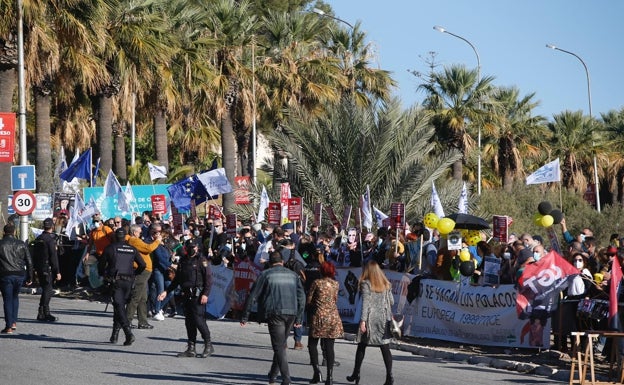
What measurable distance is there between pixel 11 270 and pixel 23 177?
9.75m

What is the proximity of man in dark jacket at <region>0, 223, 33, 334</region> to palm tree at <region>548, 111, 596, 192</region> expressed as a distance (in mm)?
37268

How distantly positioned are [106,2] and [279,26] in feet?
49.3

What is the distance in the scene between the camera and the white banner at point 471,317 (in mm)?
17312

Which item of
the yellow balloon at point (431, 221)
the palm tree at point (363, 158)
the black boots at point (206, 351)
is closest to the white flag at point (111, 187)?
the palm tree at point (363, 158)

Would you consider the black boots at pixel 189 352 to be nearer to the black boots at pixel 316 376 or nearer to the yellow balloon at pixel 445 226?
the black boots at pixel 316 376

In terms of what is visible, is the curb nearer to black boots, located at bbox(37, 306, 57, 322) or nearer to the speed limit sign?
black boots, located at bbox(37, 306, 57, 322)

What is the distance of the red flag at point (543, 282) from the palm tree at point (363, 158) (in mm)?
17250

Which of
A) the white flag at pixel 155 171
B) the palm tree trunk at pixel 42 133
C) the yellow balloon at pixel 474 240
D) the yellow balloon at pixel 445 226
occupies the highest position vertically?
the palm tree trunk at pixel 42 133

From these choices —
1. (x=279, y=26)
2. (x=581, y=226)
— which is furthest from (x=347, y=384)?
(x=279, y=26)

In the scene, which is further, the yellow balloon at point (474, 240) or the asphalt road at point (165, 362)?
the yellow balloon at point (474, 240)

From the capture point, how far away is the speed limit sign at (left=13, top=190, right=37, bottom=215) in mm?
26891

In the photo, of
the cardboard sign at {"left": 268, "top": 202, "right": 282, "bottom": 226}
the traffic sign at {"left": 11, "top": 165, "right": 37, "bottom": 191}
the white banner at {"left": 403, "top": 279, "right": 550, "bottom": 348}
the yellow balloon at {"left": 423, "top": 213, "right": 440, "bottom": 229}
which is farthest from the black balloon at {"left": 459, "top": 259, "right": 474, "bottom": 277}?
the traffic sign at {"left": 11, "top": 165, "right": 37, "bottom": 191}

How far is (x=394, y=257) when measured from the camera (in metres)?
21.1

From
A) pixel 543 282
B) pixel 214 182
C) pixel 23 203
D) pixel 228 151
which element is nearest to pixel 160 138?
pixel 228 151
